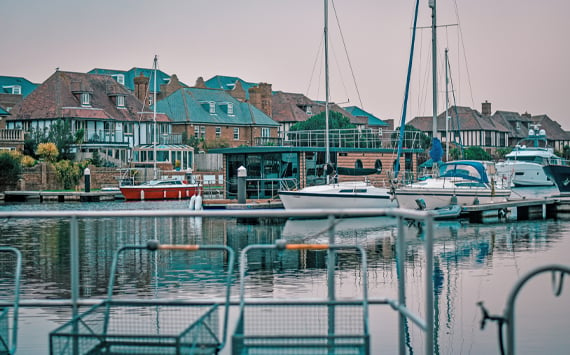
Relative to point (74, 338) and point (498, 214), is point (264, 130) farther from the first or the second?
point (74, 338)

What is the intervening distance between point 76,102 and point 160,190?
24.9 m

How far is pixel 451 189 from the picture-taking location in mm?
38594

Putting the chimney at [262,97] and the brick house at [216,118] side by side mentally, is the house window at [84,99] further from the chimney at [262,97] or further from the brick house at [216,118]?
the chimney at [262,97]

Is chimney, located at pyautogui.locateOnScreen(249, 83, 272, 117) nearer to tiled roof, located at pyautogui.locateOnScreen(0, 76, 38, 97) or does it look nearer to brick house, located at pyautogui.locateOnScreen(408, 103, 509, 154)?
brick house, located at pyautogui.locateOnScreen(408, 103, 509, 154)

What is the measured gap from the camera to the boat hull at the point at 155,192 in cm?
6172

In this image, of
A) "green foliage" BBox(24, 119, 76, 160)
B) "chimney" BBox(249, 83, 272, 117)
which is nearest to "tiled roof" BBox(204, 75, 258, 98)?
"chimney" BBox(249, 83, 272, 117)

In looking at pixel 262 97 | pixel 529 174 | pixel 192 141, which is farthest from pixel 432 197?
pixel 262 97

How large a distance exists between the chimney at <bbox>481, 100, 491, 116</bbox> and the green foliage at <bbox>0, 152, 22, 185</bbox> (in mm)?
83011

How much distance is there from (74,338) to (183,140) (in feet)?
269

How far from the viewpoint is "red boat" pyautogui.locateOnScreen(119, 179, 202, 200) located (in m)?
61.8

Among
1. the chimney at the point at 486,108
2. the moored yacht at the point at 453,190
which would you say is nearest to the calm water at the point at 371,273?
the moored yacht at the point at 453,190

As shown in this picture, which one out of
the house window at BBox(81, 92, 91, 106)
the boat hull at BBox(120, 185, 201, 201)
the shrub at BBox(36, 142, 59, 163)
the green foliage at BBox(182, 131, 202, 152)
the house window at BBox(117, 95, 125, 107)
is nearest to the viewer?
the boat hull at BBox(120, 185, 201, 201)

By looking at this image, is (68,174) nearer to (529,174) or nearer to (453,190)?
(529,174)

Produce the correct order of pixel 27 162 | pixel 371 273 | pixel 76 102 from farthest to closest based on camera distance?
pixel 76 102 → pixel 27 162 → pixel 371 273
